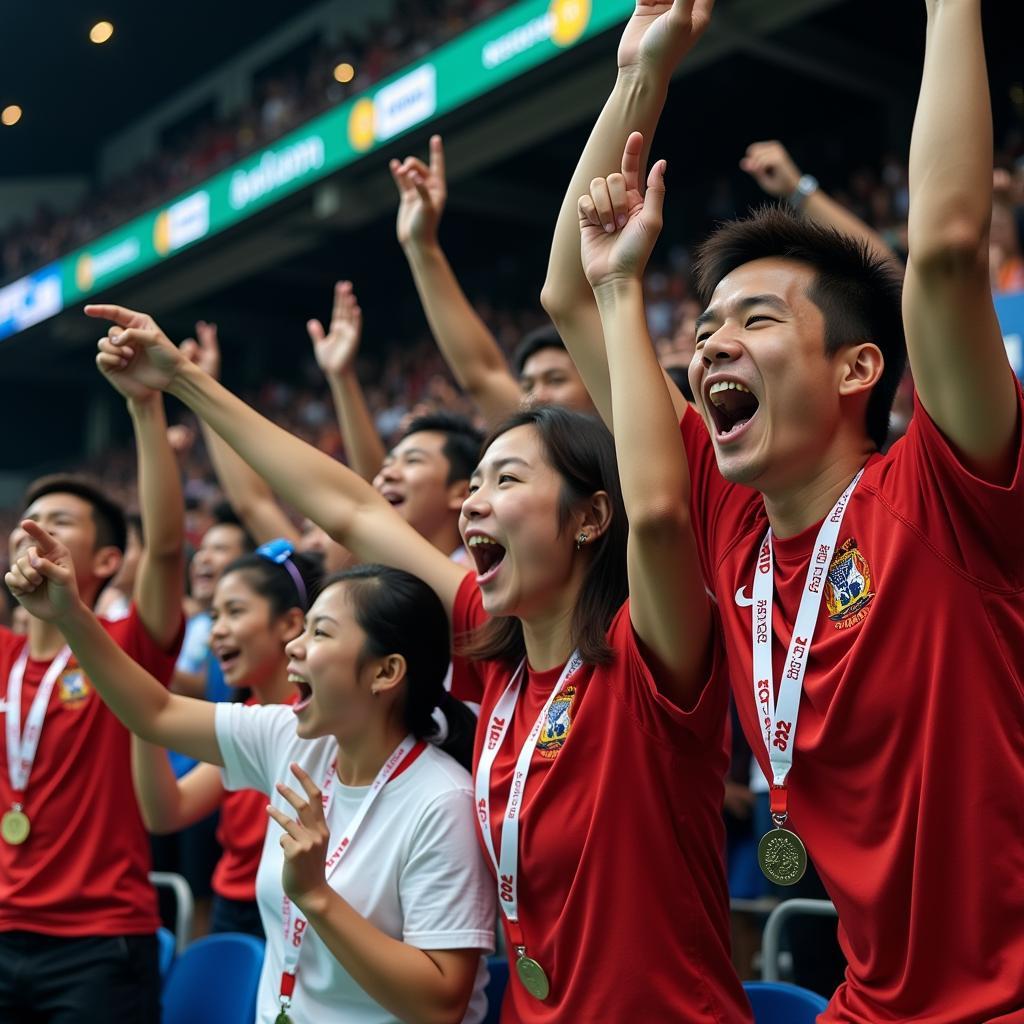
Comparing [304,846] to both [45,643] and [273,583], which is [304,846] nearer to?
[273,583]

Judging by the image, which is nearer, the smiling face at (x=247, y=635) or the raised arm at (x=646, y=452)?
the raised arm at (x=646, y=452)

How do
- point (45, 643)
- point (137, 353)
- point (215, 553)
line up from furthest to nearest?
point (215, 553)
point (45, 643)
point (137, 353)

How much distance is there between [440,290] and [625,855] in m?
1.65

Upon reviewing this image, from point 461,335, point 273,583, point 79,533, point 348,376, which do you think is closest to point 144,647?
point 273,583

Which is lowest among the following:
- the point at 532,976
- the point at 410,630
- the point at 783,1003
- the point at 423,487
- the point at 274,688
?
the point at 783,1003

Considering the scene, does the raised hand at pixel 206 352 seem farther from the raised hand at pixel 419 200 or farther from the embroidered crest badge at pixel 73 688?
the embroidered crest badge at pixel 73 688

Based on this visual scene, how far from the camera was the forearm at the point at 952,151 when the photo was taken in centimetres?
143

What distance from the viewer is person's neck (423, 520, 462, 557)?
3270 mm

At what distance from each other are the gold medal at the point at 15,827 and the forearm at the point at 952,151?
103 inches

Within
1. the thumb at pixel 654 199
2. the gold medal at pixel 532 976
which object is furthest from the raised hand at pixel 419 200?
the gold medal at pixel 532 976

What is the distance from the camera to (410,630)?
251cm

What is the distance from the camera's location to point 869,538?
1.62 m

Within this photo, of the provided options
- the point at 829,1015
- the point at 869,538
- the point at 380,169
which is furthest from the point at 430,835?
the point at 380,169

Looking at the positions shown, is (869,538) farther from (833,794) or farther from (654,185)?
(654,185)
